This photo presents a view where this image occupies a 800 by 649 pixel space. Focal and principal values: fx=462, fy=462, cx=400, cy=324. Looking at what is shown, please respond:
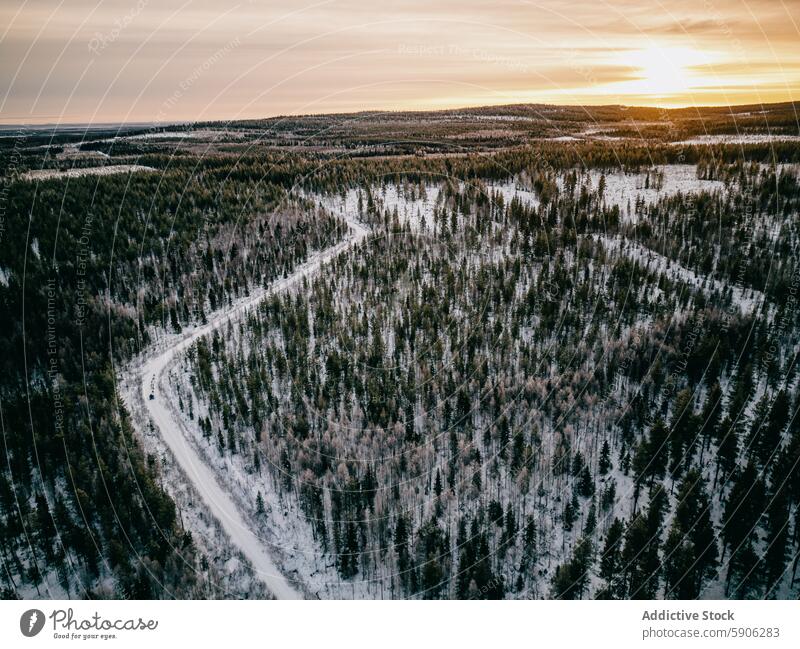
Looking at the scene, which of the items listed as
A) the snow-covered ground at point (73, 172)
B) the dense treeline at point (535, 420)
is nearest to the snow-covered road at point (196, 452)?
the dense treeline at point (535, 420)

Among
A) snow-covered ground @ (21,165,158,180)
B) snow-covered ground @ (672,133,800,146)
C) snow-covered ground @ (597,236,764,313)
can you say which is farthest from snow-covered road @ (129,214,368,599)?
snow-covered ground @ (672,133,800,146)

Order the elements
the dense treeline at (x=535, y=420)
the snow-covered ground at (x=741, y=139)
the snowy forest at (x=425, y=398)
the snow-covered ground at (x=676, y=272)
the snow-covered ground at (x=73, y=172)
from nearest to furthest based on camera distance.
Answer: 1. the dense treeline at (x=535, y=420)
2. the snowy forest at (x=425, y=398)
3. the snow-covered ground at (x=676, y=272)
4. the snow-covered ground at (x=741, y=139)
5. the snow-covered ground at (x=73, y=172)

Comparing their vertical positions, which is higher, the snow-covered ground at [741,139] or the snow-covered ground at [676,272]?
the snow-covered ground at [741,139]

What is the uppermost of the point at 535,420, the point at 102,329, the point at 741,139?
the point at 741,139

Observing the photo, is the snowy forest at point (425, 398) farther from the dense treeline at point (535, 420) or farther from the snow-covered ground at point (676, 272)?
the snow-covered ground at point (676, 272)

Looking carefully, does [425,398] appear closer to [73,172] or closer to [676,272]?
[676,272]

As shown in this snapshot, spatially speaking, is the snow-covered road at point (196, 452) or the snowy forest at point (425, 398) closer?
the snowy forest at point (425, 398)

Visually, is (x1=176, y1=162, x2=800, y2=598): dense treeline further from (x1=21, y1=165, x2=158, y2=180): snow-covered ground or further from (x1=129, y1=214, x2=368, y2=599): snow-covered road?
(x1=21, y1=165, x2=158, y2=180): snow-covered ground

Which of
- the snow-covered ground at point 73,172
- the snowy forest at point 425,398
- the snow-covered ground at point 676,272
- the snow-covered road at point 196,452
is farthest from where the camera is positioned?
the snow-covered ground at point 73,172

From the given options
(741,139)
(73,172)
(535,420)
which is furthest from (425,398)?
(73,172)

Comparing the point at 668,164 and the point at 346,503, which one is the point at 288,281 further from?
the point at 668,164
